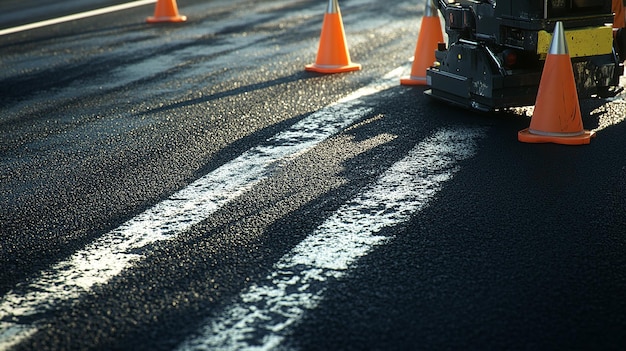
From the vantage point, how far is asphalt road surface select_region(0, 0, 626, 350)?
3.26m

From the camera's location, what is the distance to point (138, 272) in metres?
3.80

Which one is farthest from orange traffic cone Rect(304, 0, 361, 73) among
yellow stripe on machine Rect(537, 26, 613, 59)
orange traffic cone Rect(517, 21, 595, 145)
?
orange traffic cone Rect(517, 21, 595, 145)

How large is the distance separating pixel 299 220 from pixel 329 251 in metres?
0.47

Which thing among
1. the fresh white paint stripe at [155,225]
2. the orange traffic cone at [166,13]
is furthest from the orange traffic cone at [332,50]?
the orange traffic cone at [166,13]

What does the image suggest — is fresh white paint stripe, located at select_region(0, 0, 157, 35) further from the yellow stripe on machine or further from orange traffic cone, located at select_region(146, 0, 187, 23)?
the yellow stripe on machine

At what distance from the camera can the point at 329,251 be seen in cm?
397

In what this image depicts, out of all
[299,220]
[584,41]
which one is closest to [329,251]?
[299,220]

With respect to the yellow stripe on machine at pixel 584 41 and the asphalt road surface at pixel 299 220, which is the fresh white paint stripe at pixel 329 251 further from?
the yellow stripe on machine at pixel 584 41

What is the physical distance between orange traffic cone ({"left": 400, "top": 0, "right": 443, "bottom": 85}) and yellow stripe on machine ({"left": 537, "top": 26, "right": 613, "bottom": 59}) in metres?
1.78

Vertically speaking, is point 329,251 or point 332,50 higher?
point 332,50

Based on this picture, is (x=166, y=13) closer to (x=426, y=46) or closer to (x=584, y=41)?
(x=426, y=46)

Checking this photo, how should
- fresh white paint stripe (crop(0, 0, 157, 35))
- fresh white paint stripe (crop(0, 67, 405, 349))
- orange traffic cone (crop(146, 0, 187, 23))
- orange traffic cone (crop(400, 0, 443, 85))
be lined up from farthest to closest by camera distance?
orange traffic cone (crop(146, 0, 187, 23)), fresh white paint stripe (crop(0, 0, 157, 35)), orange traffic cone (crop(400, 0, 443, 85)), fresh white paint stripe (crop(0, 67, 405, 349))

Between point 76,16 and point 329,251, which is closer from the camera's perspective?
point 329,251

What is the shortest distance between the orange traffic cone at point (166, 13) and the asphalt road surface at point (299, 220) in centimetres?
478
